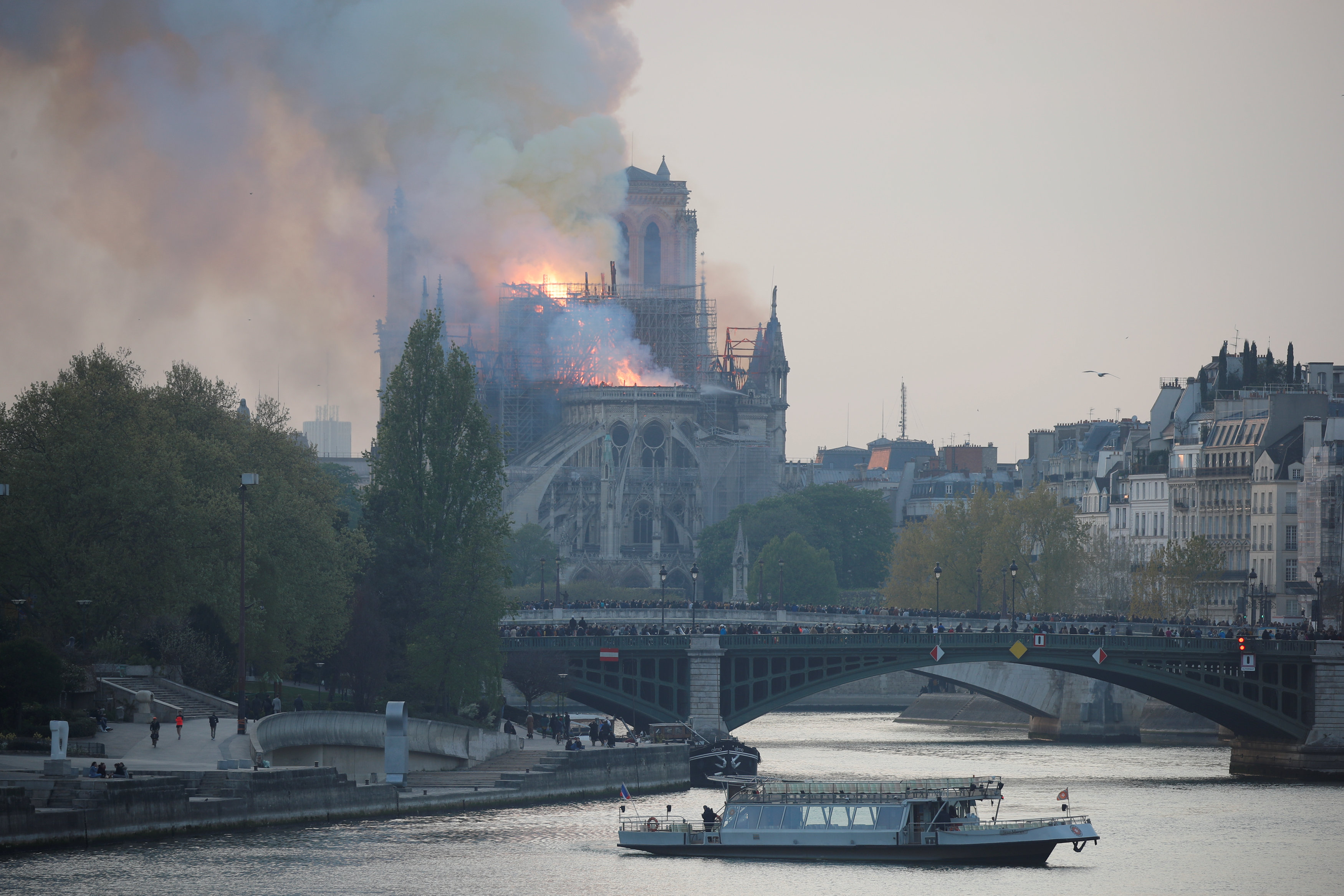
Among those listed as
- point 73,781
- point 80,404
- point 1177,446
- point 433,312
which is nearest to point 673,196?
point 1177,446

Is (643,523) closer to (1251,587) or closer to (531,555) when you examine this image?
(531,555)

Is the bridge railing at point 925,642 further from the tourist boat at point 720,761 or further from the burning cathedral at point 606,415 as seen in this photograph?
the burning cathedral at point 606,415

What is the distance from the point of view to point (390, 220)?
6152 inches

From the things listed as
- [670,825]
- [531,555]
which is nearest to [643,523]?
[531,555]

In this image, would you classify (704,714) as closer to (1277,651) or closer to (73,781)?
(1277,651)

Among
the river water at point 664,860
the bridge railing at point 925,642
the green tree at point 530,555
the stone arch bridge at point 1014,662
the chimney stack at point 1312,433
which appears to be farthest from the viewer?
the green tree at point 530,555

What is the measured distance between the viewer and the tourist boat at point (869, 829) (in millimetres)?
53062

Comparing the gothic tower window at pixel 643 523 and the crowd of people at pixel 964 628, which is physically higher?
the gothic tower window at pixel 643 523

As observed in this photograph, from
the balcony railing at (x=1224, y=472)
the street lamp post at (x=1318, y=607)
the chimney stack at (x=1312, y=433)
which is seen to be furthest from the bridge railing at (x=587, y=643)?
the balcony railing at (x=1224, y=472)

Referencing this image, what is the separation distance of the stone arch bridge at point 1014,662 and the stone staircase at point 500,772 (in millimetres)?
8054

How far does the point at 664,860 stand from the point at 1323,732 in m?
31.0

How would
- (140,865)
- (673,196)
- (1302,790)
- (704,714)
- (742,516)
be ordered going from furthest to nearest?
(673,196) → (742,516) → (704,714) → (1302,790) → (140,865)

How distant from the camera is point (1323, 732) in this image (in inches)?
2997

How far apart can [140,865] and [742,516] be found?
103085mm
